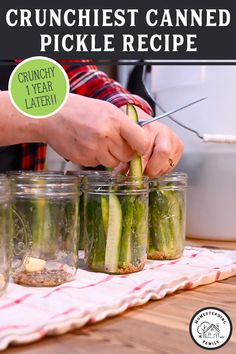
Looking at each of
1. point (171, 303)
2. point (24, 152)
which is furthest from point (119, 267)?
point (24, 152)

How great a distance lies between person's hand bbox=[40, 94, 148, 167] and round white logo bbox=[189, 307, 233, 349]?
0.21 metres

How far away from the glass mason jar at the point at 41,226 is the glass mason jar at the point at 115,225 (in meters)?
0.04

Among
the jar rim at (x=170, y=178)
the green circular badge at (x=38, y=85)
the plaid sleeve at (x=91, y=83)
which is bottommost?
the jar rim at (x=170, y=178)

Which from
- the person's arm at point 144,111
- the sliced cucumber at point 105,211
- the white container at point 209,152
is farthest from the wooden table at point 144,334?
the white container at point 209,152

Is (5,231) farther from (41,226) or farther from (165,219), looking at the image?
(165,219)

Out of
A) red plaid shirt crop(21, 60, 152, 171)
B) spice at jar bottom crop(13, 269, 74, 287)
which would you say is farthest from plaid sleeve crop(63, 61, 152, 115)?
spice at jar bottom crop(13, 269, 74, 287)

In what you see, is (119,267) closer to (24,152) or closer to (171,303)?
(171,303)

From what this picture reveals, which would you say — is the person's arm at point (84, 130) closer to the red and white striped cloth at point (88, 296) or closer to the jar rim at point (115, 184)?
the jar rim at point (115, 184)

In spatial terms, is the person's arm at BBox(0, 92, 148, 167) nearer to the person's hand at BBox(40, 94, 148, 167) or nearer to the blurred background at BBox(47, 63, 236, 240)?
the person's hand at BBox(40, 94, 148, 167)

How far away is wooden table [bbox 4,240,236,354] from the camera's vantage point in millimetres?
399

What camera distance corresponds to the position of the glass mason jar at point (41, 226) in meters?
0.57

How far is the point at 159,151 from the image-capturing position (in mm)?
701

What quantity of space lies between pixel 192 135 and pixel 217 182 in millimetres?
93

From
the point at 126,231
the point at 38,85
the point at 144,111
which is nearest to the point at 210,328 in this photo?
the point at 126,231
